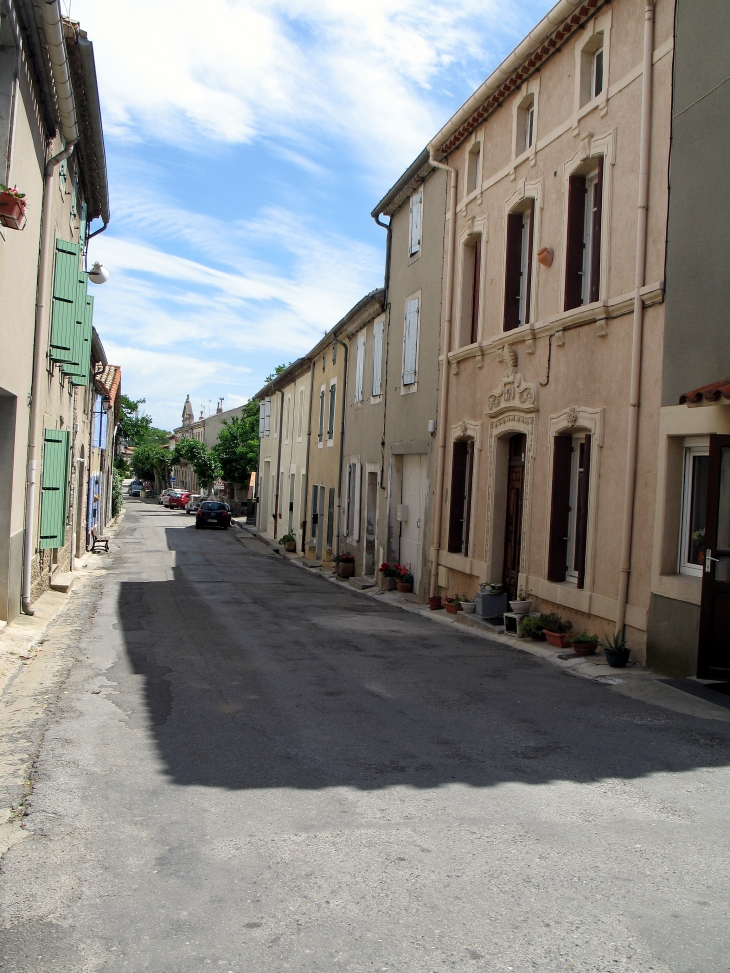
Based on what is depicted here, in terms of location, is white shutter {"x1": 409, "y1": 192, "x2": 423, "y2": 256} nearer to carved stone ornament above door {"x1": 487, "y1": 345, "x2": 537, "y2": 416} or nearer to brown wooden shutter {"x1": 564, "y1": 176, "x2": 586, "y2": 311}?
carved stone ornament above door {"x1": 487, "y1": 345, "x2": 537, "y2": 416}

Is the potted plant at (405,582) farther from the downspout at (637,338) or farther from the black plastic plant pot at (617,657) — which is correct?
the black plastic plant pot at (617,657)

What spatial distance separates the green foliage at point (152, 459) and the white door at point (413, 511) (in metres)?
67.8

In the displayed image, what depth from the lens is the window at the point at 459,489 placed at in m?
14.2

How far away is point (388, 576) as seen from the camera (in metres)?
16.9

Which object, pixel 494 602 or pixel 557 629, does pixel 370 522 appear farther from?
pixel 557 629

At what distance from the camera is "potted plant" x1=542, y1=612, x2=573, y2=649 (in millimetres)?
9742

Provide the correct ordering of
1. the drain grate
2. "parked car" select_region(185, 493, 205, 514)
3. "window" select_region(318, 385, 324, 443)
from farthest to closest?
"parked car" select_region(185, 493, 205, 514) → "window" select_region(318, 385, 324, 443) → the drain grate

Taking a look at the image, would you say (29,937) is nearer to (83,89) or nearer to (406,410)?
(83,89)

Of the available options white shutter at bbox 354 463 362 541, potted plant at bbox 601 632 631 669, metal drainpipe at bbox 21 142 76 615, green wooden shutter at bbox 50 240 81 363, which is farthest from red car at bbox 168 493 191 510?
potted plant at bbox 601 632 631 669

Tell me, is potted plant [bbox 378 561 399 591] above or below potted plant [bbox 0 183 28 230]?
below

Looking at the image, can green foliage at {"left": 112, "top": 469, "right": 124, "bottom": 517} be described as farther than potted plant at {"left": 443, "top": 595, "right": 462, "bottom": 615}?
Yes

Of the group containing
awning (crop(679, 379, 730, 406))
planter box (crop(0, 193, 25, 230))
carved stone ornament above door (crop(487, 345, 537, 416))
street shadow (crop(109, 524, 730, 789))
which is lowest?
street shadow (crop(109, 524, 730, 789))

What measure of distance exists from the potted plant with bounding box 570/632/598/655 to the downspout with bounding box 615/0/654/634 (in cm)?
39

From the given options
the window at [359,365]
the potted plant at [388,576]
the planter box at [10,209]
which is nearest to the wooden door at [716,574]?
the planter box at [10,209]
